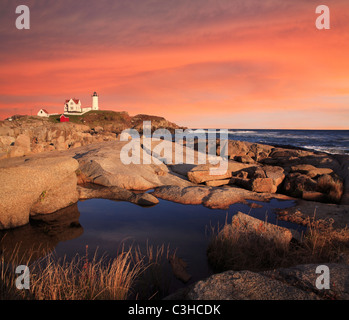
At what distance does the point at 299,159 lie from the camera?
2509 cm

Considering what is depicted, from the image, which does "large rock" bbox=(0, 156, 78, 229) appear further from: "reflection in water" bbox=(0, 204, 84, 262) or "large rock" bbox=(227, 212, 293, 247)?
"large rock" bbox=(227, 212, 293, 247)

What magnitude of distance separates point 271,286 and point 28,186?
893 centimetres

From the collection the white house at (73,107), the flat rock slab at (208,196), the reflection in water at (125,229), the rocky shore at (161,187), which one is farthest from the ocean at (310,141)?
the white house at (73,107)

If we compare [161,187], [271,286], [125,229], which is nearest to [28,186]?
[125,229]

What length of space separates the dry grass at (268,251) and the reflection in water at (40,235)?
15.9 feet

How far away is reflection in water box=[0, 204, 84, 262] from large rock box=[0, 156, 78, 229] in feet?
1.48

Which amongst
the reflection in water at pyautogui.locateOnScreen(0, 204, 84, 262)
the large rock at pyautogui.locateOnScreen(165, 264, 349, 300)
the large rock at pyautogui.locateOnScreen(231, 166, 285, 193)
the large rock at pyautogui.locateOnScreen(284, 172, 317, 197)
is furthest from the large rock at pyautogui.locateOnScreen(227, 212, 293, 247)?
the large rock at pyautogui.locateOnScreen(284, 172, 317, 197)

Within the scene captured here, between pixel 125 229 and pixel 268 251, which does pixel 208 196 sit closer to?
pixel 125 229

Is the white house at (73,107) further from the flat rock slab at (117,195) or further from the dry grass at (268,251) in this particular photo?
the dry grass at (268,251)

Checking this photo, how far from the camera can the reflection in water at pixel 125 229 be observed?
7414 mm

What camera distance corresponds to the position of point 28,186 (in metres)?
9.38

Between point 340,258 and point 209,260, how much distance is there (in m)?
3.29
